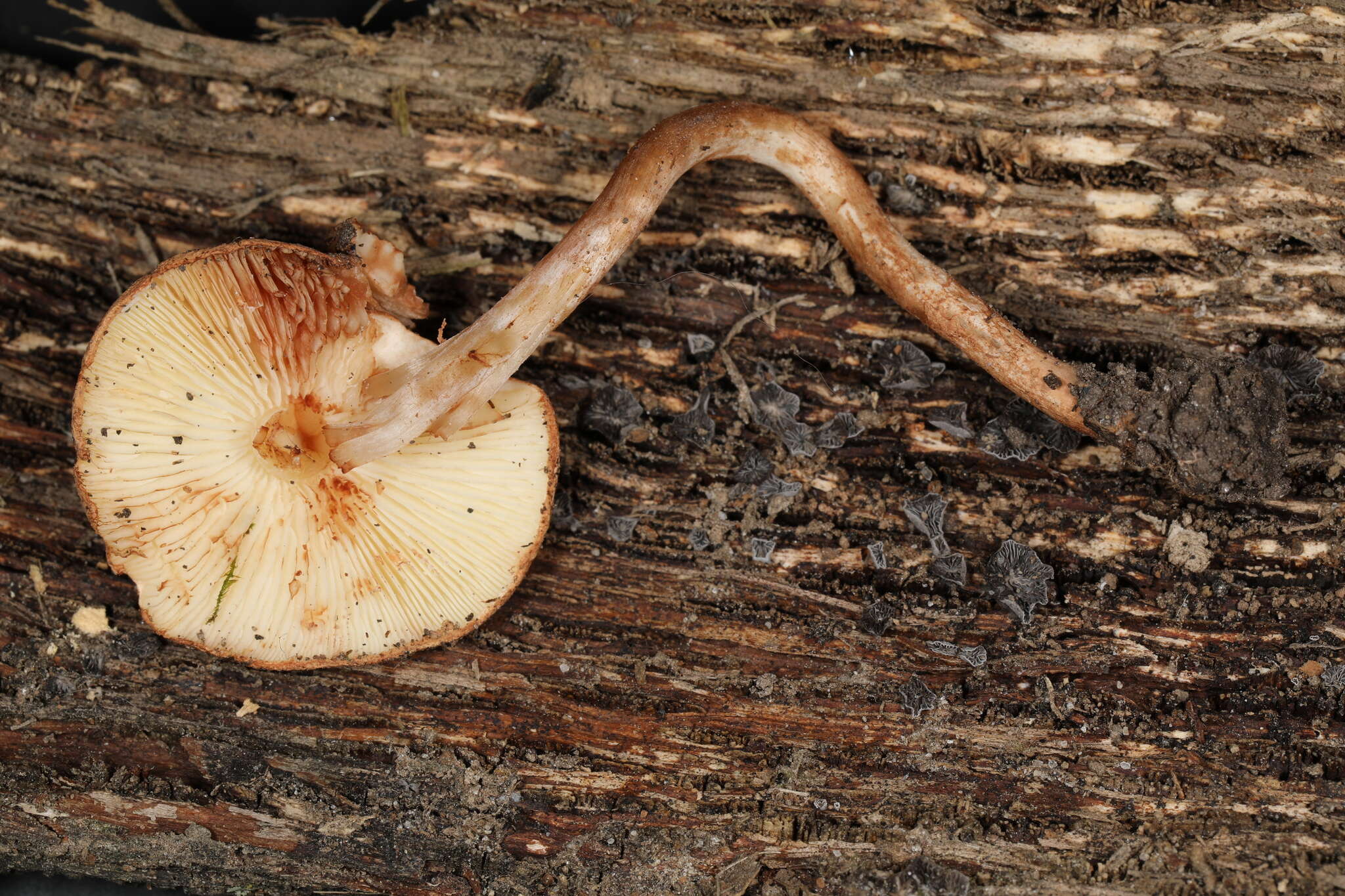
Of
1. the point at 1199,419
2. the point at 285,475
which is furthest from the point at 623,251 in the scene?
the point at 1199,419

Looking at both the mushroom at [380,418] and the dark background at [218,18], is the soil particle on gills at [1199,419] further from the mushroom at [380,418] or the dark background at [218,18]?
the dark background at [218,18]

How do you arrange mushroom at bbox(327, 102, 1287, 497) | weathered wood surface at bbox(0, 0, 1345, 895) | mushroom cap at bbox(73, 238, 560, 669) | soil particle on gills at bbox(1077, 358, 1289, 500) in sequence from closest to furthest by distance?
1. mushroom cap at bbox(73, 238, 560, 669)
2. mushroom at bbox(327, 102, 1287, 497)
3. soil particle on gills at bbox(1077, 358, 1289, 500)
4. weathered wood surface at bbox(0, 0, 1345, 895)

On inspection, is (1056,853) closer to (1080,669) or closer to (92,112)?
(1080,669)

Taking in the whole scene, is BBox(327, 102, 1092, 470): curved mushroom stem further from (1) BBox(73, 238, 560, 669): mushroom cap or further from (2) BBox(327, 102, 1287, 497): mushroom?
(1) BBox(73, 238, 560, 669): mushroom cap

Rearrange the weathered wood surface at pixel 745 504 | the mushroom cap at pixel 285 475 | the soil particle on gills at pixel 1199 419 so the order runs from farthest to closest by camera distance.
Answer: the weathered wood surface at pixel 745 504, the soil particle on gills at pixel 1199 419, the mushroom cap at pixel 285 475

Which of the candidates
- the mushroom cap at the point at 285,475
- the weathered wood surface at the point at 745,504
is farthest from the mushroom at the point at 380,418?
the weathered wood surface at the point at 745,504

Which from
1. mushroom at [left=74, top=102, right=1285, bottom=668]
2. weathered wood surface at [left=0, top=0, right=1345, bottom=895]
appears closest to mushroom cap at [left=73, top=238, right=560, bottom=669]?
mushroom at [left=74, top=102, right=1285, bottom=668]

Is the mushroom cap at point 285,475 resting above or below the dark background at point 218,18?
below

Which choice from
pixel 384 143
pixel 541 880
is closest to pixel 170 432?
pixel 384 143
